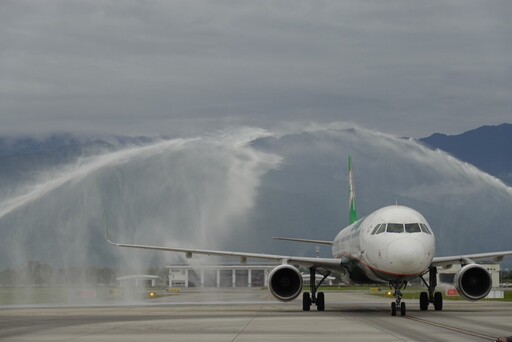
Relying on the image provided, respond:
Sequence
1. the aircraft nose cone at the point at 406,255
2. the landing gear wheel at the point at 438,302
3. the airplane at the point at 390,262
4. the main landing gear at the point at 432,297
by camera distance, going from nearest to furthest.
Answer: the aircraft nose cone at the point at 406,255 → the airplane at the point at 390,262 → the main landing gear at the point at 432,297 → the landing gear wheel at the point at 438,302

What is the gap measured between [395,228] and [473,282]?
603cm

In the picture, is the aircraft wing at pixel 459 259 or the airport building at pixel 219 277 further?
the airport building at pixel 219 277

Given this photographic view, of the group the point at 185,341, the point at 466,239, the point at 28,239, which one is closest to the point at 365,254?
the point at 185,341

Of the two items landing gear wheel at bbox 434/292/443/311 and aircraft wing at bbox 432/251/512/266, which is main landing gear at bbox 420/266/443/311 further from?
aircraft wing at bbox 432/251/512/266

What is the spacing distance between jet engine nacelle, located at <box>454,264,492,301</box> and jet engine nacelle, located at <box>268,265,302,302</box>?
7.34m

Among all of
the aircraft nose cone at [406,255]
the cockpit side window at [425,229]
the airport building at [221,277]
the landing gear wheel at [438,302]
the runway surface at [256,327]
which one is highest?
the airport building at [221,277]

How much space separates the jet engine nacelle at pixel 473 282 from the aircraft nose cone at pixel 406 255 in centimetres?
486

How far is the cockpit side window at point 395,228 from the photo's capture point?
1617 inches

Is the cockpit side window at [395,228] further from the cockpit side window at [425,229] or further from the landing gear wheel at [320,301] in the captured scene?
the landing gear wheel at [320,301]

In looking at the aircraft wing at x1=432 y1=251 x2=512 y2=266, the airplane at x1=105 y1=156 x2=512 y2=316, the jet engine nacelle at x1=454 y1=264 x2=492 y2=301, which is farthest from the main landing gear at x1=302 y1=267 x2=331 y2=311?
the jet engine nacelle at x1=454 y1=264 x2=492 y2=301

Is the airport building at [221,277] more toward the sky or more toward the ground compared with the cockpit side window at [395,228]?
more toward the sky

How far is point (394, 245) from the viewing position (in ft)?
132

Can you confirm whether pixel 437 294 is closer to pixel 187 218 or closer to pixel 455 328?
pixel 455 328

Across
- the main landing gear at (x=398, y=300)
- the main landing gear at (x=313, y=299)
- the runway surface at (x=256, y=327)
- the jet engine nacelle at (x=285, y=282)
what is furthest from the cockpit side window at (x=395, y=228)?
the main landing gear at (x=313, y=299)
